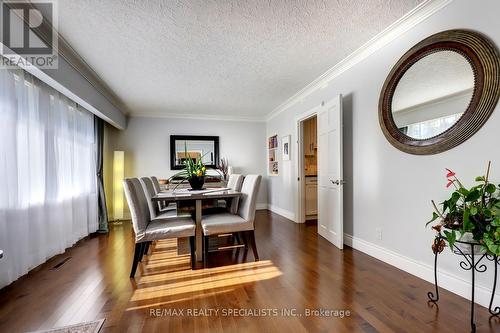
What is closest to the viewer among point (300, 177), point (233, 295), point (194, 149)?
point (233, 295)

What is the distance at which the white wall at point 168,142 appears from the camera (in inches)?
209

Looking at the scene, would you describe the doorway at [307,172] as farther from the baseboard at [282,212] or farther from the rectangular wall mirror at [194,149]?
the rectangular wall mirror at [194,149]

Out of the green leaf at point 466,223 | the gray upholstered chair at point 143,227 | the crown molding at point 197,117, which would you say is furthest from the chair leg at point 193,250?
the crown molding at point 197,117

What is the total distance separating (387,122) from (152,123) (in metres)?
4.80

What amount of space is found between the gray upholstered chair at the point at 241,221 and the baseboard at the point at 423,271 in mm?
1316

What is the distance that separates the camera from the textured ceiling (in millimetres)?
1988

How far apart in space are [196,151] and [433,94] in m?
4.61

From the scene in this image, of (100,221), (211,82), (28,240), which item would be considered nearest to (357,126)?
(211,82)

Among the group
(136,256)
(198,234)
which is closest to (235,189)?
(198,234)

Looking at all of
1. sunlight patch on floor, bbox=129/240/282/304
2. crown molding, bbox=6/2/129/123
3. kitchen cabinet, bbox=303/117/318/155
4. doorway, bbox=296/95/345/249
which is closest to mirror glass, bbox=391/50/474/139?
doorway, bbox=296/95/345/249

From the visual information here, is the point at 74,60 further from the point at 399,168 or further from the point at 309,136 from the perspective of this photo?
the point at 309,136

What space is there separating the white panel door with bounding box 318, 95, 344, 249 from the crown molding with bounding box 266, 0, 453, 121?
17.6 inches

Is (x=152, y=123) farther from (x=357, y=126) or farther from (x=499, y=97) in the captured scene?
(x=499, y=97)

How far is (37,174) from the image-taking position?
2549 mm
